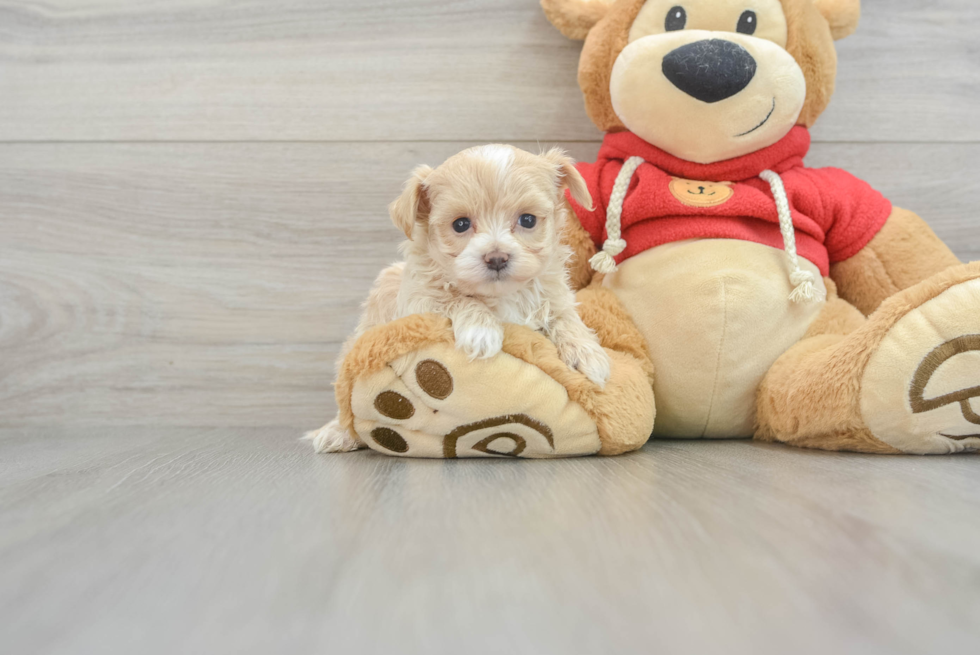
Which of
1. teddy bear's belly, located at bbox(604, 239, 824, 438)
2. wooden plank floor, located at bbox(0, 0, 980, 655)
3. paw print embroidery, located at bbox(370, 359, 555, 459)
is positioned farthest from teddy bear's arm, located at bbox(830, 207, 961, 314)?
paw print embroidery, located at bbox(370, 359, 555, 459)

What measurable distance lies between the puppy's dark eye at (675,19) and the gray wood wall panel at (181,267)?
527mm

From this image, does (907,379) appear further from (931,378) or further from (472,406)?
(472,406)

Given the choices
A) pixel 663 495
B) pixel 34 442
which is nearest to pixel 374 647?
pixel 663 495

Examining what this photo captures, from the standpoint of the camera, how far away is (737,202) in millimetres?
1154

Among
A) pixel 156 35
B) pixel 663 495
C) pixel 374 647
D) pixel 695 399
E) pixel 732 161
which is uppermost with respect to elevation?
pixel 156 35

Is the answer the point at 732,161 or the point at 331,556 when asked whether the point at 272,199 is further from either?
the point at 331,556

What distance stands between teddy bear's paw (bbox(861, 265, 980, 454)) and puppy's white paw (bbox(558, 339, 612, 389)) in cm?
37

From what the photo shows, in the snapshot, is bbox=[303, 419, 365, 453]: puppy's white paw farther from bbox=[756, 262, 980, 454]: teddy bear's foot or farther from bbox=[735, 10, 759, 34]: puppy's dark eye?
bbox=[735, 10, 759, 34]: puppy's dark eye

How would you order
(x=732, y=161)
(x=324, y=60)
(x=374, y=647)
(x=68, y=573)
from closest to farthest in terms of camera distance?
(x=374, y=647)
(x=68, y=573)
(x=732, y=161)
(x=324, y=60)

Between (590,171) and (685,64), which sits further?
(590,171)

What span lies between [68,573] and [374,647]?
0.29 meters

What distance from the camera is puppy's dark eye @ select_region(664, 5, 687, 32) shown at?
116 cm

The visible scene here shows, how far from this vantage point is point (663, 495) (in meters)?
0.71

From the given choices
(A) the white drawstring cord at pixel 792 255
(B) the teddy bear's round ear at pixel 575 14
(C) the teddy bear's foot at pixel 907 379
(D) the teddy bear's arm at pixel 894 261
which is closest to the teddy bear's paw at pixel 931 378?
(C) the teddy bear's foot at pixel 907 379
